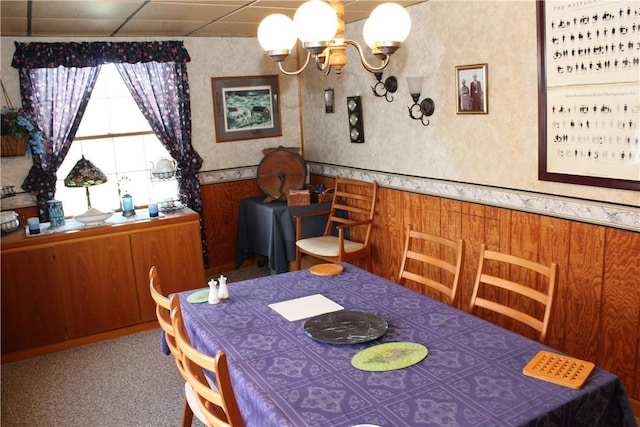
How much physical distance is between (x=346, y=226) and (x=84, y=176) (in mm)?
1993

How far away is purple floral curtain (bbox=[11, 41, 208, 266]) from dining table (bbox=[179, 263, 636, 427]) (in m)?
2.68

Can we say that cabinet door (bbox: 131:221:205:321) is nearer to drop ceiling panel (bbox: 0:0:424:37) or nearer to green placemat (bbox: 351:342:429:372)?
drop ceiling panel (bbox: 0:0:424:37)

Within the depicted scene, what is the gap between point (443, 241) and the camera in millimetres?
2838

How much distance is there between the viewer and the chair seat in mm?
4418

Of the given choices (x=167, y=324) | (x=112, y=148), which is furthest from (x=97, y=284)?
(x=167, y=324)

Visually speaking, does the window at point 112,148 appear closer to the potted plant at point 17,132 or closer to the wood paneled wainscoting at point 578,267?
the potted plant at point 17,132

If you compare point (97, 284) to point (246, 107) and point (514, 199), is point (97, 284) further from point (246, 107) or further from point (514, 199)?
point (514, 199)

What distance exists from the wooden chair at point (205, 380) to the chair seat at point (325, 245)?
7.82 ft

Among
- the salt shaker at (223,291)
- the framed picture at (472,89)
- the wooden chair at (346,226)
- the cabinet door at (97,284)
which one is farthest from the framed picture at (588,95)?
the cabinet door at (97,284)

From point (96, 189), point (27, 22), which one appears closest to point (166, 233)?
point (96, 189)

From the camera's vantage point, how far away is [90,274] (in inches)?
158

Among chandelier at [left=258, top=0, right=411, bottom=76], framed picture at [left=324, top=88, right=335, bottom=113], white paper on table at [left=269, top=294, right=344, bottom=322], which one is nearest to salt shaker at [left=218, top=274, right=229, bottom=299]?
white paper on table at [left=269, top=294, right=344, bottom=322]

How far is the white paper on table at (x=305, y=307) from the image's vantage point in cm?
242

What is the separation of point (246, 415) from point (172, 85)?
3.78 meters
